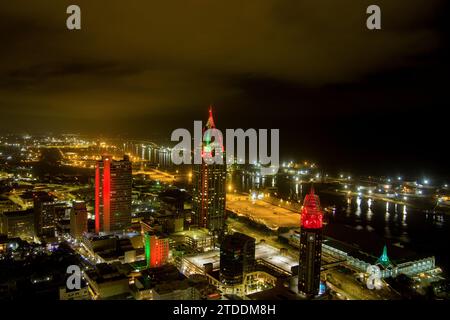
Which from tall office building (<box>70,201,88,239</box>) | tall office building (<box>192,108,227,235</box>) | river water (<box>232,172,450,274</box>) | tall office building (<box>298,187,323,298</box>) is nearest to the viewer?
tall office building (<box>298,187,323,298</box>)

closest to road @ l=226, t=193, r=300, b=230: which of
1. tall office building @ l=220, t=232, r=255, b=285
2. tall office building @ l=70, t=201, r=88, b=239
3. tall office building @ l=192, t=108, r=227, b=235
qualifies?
tall office building @ l=192, t=108, r=227, b=235

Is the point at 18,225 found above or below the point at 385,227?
above

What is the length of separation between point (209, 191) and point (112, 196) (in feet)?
11.4

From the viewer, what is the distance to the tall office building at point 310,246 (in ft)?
23.7

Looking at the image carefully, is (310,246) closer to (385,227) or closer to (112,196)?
(112,196)

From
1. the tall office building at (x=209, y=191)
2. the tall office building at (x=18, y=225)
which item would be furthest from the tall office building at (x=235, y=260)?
the tall office building at (x=18, y=225)

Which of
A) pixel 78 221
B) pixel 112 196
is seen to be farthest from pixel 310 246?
pixel 78 221

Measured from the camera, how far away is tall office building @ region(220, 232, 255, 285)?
28.3ft

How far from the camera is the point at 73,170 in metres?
28.8

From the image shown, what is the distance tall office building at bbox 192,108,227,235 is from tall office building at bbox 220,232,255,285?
4101 millimetres

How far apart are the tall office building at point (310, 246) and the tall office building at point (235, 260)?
5.22ft

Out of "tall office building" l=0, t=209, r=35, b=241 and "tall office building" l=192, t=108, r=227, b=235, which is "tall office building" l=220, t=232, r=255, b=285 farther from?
"tall office building" l=0, t=209, r=35, b=241

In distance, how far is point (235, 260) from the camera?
28.3 feet
